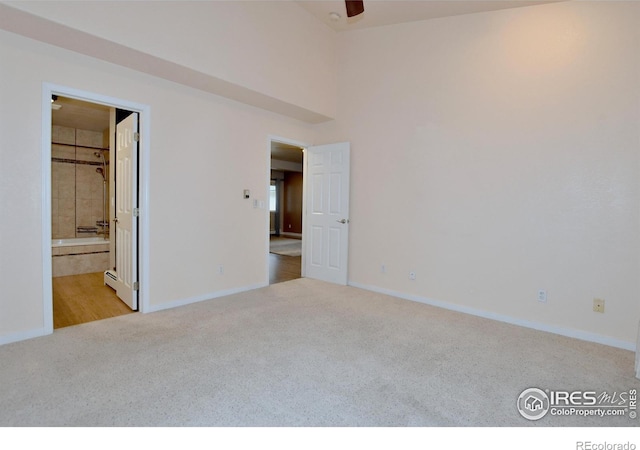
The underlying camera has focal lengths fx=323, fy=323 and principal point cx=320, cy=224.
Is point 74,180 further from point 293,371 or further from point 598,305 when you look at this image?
point 598,305

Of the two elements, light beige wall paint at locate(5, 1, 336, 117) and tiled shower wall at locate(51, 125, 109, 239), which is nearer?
light beige wall paint at locate(5, 1, 336, 117)

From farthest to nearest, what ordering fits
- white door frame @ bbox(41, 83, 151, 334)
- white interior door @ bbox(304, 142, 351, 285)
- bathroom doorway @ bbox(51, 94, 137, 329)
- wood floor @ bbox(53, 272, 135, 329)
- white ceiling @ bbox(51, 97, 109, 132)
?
white interior door @ bbox(304, 142, 351, 285), white ceiling @ bbox(51, 97, 109, 132), bathroom doorway @ bbox(51, 94, 137, 329), wood floor @ bbox(53, 272, 135, 329), white door frame @ bbox(41, 83, 151, 334)

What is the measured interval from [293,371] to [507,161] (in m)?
2.93

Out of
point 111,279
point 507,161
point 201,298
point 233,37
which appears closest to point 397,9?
point 233,37

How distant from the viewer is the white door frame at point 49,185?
2756 mm

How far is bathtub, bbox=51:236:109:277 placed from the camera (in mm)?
4918

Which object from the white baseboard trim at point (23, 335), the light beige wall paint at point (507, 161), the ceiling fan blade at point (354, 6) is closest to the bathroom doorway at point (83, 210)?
the white baseboard trim at point (23, 335)

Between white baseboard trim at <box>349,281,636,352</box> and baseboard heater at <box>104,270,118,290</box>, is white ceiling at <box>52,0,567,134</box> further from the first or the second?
white baseboard trim at <box>349,281,636,352</box>

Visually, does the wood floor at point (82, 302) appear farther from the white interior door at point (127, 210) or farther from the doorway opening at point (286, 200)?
the doorway opening at point (286, 200)

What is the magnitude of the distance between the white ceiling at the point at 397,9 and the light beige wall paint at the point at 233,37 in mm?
253

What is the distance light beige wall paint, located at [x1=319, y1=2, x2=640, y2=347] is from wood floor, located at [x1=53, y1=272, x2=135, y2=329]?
10.3ft

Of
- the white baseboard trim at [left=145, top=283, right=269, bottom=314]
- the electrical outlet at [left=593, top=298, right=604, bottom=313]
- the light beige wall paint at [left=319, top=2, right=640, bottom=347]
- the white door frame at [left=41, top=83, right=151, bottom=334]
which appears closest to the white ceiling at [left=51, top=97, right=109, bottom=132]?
the white door frame at [left=41, top=83, right=151, bottom=334]

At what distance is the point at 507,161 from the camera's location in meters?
3.36

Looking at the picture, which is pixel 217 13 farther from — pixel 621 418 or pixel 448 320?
pixel 621 418
